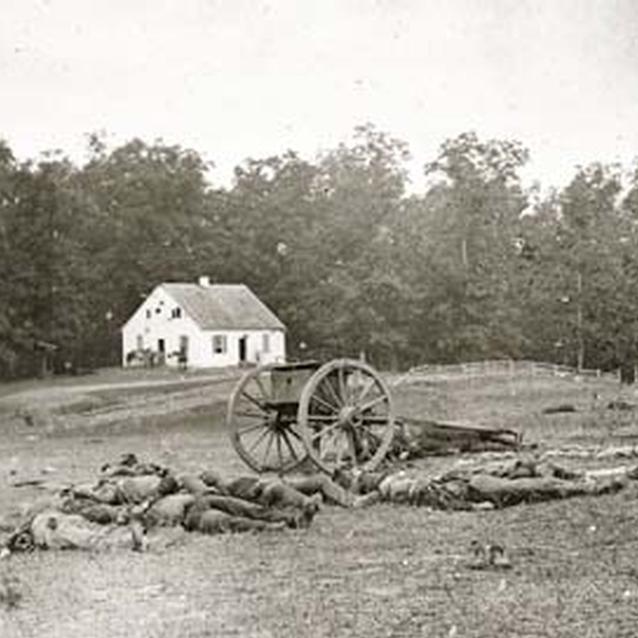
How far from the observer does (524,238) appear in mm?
78125

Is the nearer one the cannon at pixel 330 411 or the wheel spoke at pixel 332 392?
the cannon at pixel 330 411

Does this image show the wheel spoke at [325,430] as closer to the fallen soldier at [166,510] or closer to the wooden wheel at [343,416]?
the wooden wheel at [343,416]

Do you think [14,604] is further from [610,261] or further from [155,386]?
[610,261]

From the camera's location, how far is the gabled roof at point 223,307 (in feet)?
213

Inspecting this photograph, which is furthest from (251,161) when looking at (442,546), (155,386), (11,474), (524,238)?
(442,546)

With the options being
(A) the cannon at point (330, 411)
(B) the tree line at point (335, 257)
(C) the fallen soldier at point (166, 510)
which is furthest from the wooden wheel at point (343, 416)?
(B) the tree line at point (335, 257)

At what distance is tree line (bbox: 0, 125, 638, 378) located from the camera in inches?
→ 2461

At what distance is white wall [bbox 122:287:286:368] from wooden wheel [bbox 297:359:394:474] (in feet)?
146

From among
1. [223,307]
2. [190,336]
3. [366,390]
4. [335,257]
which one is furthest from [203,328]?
[366,390]

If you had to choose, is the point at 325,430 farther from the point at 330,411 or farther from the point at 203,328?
the point at 203,328

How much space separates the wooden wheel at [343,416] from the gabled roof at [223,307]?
44238 mm

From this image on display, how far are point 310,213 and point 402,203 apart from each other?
1122 centimetres

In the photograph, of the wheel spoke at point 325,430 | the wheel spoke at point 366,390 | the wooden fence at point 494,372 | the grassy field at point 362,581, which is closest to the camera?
the grassy field at point 362,581

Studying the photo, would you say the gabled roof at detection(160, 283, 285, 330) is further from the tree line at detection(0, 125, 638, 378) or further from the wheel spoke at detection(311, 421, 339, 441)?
the wheel spoke at detection(311, 421, 339, 441)
